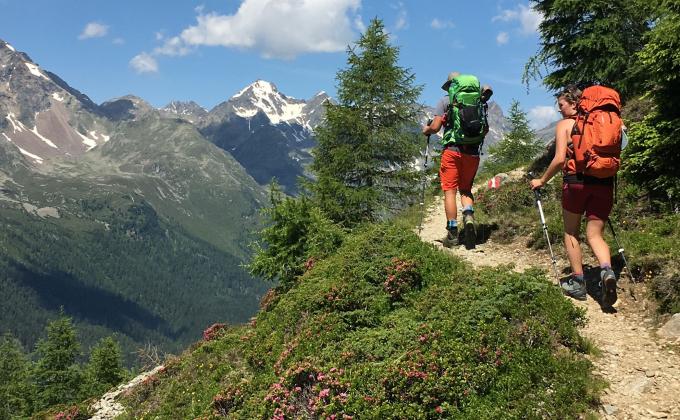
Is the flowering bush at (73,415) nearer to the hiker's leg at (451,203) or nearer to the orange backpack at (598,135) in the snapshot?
the hiker's leg at (451,203)

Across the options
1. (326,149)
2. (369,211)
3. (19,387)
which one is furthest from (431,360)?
(19,387)

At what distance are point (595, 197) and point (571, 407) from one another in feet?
11.0

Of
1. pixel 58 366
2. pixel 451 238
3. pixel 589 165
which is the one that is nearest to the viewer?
pixel 589 165

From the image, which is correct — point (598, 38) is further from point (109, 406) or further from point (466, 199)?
point (109, 406)

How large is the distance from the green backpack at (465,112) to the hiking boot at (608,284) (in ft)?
13.2

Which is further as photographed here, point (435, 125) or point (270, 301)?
point (270, 301)

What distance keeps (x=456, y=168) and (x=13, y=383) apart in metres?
61.6

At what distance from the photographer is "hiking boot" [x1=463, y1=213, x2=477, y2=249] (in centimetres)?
1102

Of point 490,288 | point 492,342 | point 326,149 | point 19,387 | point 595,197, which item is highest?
point 326,149

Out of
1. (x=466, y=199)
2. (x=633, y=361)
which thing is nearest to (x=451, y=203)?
(x=466, y=199)

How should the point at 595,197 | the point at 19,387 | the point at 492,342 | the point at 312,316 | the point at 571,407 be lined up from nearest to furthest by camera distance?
the point at 571,407
the point at 492,342
the point at 595,197
the point at 312,316
the point at 19,387

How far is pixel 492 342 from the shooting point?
653 cm

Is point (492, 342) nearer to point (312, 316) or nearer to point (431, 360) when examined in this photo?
point (431, 360)

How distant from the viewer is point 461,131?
10164mm
